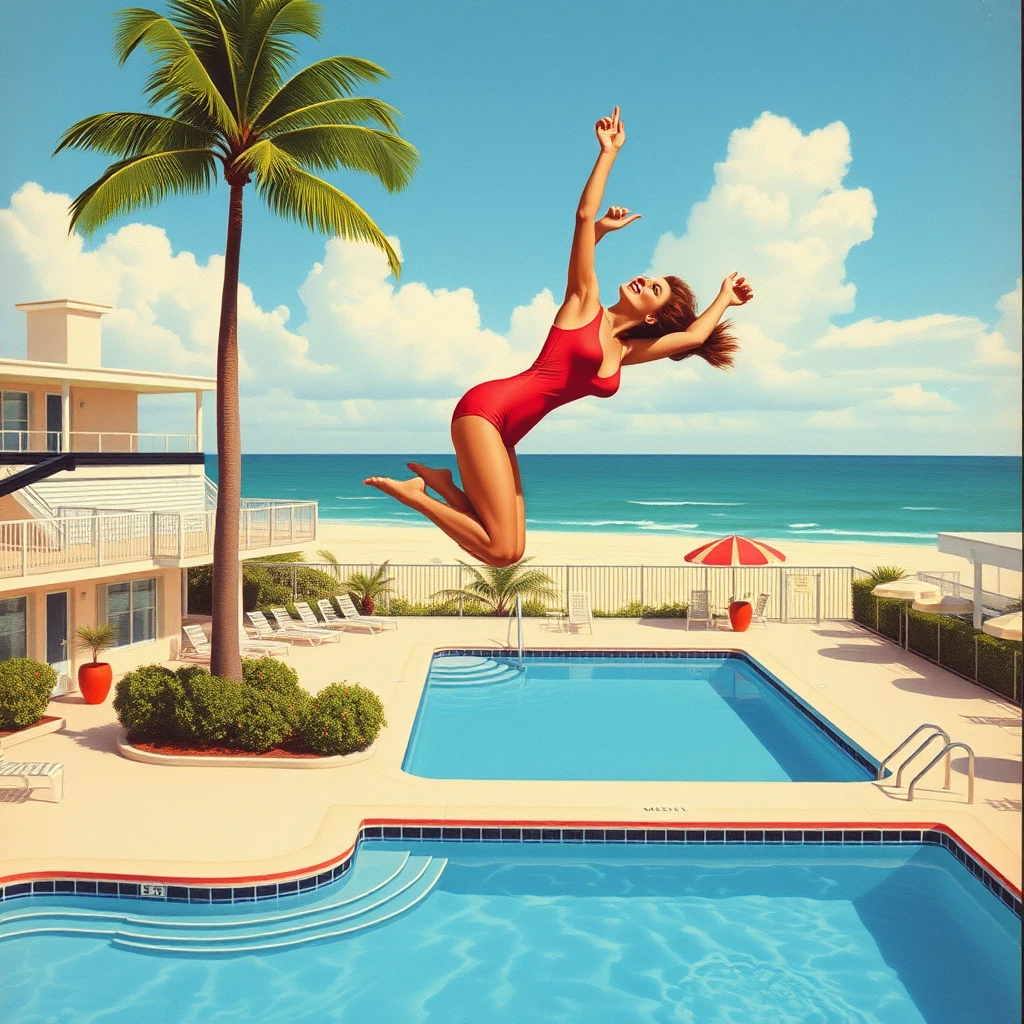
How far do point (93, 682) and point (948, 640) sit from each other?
16.5m

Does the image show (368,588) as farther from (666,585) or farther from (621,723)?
(666,585)

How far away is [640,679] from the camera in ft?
69.4

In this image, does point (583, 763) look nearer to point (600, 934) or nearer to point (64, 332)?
point (600, 934)

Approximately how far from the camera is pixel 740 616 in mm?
24734

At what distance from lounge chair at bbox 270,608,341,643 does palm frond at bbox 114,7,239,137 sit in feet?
40.2

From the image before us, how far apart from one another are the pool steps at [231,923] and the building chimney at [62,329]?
17.4 metres

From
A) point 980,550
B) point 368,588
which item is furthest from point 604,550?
point 980,550

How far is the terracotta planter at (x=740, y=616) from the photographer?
24.7m

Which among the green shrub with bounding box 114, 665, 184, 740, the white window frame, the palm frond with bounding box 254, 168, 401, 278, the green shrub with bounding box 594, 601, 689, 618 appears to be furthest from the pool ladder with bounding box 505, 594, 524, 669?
the palm frond with bounding box 254, 168, 401, 278

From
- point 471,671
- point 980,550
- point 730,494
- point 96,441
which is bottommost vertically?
point 471,671

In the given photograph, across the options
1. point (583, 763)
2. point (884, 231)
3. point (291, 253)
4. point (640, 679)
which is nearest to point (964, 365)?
point (884, 231)

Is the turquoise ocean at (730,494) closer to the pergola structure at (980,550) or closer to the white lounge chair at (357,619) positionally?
the white lounge chair at (357,619)

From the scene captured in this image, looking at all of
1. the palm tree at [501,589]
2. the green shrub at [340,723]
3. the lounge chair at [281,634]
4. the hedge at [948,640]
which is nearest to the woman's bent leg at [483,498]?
the green shrub at [340,723]

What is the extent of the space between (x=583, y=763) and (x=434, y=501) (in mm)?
12490
